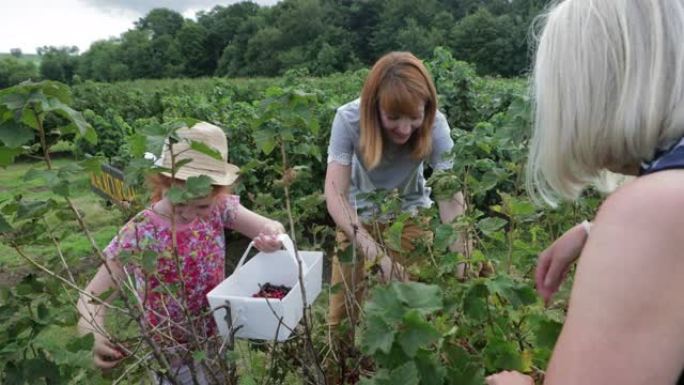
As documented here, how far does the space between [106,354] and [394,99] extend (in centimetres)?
Result: 137

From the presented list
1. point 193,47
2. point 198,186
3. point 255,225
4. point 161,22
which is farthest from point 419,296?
point 161,22

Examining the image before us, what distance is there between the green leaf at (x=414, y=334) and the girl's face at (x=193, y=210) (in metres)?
1.14

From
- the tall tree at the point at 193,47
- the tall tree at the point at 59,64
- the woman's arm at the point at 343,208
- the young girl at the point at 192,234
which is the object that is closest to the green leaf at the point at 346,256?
the woman's arm at the point at 343,208

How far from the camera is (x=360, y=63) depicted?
45.2 meters

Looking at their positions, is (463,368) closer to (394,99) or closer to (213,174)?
(213,174)

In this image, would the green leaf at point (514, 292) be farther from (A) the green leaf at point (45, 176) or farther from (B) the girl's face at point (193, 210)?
(B) the girl's face at point (193, 210)

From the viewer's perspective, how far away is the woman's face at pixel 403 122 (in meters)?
2.35

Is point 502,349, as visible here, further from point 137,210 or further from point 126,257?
point 137,210

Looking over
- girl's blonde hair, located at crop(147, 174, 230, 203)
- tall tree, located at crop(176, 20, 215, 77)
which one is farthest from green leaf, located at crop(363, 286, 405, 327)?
tall tree, located at crop(176, 20, 215, 77)

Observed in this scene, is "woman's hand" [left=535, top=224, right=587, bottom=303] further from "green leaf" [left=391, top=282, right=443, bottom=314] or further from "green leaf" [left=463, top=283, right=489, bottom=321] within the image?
"green leaf" [left=391, top=282, right=443, bottom=314]

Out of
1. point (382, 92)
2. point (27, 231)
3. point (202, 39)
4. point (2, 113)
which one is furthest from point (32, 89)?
point (202, 39)

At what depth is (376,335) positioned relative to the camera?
83cm

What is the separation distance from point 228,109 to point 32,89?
6758 millimetres

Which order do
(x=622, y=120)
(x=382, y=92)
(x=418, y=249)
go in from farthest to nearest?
(x=382, y=92) → (x=418, y=249) → (x=622, y=120)
